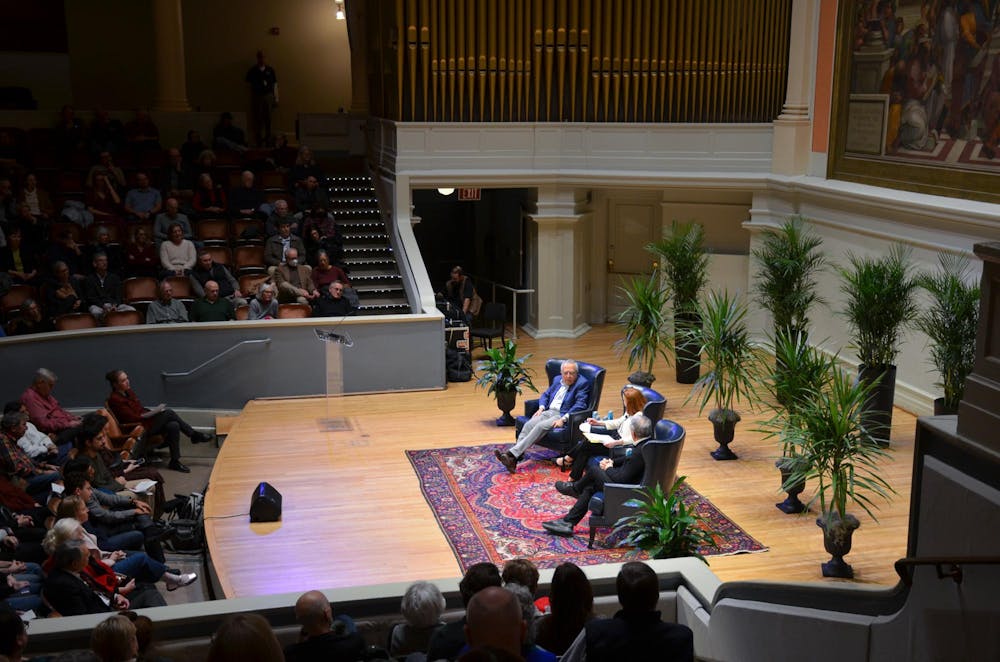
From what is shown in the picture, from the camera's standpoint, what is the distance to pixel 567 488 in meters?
8.15

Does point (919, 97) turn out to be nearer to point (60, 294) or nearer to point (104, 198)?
point (60, 294)

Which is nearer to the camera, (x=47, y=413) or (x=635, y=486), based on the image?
(x=635, y=486)

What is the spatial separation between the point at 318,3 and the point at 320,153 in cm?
405

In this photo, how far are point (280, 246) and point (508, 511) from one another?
533 centimetres

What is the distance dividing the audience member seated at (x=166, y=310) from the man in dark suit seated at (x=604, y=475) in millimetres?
4972

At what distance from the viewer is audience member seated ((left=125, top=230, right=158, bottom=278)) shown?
11.7 metres

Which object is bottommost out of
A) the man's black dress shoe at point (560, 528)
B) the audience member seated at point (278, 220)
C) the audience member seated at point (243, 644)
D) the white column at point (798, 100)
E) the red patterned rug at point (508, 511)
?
the red patterned rug at point (508, 511)

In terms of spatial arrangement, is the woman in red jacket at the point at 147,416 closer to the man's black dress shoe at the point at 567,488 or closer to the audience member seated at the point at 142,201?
the audience member seated at the point at 142,201

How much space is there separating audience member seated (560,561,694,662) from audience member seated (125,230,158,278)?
9.08 metres

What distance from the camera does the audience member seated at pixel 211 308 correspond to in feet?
36.1

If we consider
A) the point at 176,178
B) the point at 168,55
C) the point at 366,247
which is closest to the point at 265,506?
the point at 366,247

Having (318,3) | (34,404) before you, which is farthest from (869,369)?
(318,3)

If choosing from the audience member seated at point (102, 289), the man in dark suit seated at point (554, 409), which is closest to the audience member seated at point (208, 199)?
the audience member seated at point (102, 289)

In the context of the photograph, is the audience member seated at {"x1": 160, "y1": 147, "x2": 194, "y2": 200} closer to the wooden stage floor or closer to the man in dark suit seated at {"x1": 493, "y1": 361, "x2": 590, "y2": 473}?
the wooden stage floor
